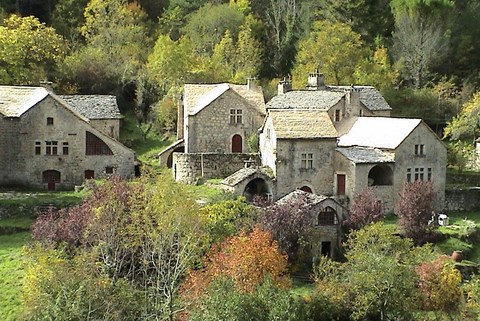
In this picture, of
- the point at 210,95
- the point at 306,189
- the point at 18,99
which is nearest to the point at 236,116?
the point at 210,95

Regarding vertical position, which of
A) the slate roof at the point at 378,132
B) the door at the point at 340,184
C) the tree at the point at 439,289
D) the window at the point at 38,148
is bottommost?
the tree at the point at 439,289

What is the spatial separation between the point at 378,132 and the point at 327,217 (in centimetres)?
1042

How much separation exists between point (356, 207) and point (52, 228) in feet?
52.9

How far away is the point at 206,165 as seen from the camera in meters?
56.2

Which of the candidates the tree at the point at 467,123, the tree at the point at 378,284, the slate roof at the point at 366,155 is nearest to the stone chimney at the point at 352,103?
the slate roof at the point at 366,155

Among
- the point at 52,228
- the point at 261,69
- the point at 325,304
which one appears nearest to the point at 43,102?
the point at 52,228

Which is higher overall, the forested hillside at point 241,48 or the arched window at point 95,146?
the forested hillside at point 241,48

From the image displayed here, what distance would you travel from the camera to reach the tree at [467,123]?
6925cm

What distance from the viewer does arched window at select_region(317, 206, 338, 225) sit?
4794 centimetres

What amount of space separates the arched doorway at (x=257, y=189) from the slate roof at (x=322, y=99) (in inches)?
368

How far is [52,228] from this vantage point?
4212 centimetres

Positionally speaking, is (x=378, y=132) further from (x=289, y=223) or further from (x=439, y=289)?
(x=439, y=289)

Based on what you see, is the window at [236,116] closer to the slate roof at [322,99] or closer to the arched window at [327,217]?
the slate roof at [322,99]

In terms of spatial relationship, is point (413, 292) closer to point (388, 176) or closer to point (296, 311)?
point (296, 311)
